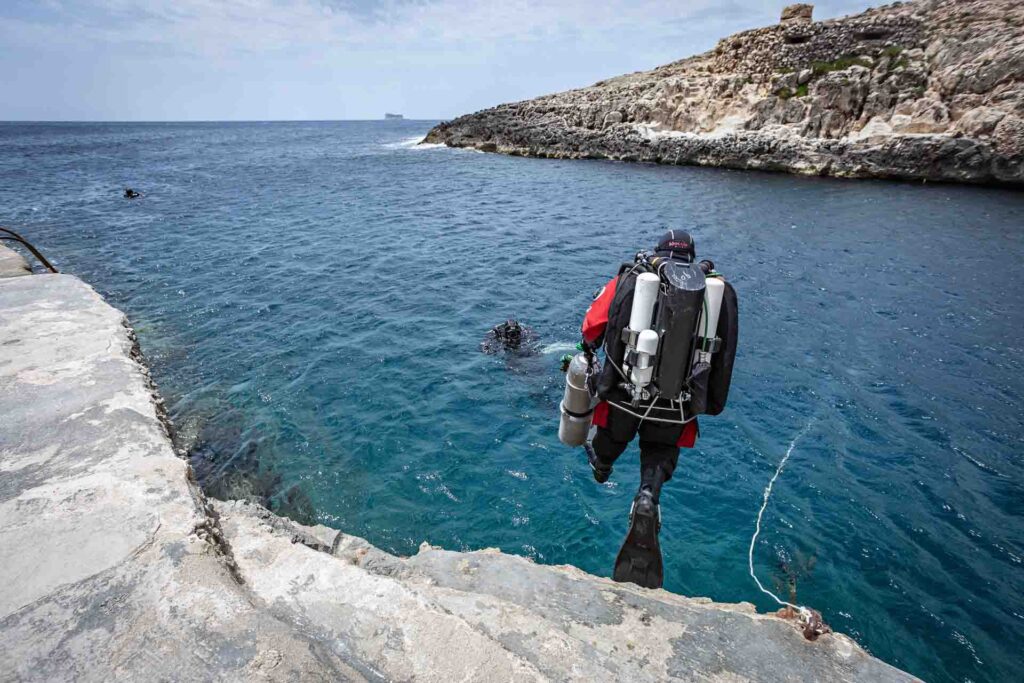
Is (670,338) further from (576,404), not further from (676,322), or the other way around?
(576,404)

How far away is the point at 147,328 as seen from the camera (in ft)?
42.8

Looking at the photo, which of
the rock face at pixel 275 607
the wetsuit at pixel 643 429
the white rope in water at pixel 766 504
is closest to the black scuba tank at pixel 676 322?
the wetsuit at pixel 643 429

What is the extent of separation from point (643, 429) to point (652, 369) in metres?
0.84

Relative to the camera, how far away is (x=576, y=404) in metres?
4.70

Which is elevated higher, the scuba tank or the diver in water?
the scuba tank

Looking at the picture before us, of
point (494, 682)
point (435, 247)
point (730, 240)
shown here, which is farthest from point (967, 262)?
point (494, 682)

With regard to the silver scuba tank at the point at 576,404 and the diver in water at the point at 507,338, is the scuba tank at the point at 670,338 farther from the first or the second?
the diver in water at the point at 507,338

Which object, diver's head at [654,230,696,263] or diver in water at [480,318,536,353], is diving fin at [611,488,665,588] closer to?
diver's head at [654,230,696,263]

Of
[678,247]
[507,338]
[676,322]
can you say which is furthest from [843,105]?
[676,322]

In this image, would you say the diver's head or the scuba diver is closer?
the scuba diver

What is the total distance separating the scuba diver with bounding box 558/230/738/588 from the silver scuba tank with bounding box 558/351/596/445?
0.01 meters

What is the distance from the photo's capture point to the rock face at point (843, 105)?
105 feet

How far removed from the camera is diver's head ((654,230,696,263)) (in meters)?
4.23

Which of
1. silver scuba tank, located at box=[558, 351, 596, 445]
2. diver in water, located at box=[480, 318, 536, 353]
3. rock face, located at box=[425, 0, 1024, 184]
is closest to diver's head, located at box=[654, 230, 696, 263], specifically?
silver scuba tank, located at box=[558, 351, 596, 445]
